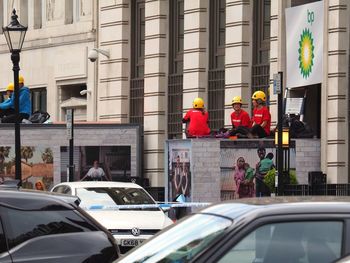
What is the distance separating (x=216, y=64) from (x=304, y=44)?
205 inches

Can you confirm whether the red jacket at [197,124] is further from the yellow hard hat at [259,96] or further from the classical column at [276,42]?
the classical column at [276,42]

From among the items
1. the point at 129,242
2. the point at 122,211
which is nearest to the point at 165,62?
the point at 122,211

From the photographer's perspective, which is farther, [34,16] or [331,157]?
[34,16]

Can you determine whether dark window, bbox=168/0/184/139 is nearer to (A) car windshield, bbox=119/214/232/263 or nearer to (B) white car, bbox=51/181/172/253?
(B) white car, bbox=51/181/172/253

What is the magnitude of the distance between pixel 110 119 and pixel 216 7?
19.5 feet

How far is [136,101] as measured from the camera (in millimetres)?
40969

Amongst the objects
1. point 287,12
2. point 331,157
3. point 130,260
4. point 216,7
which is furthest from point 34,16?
point 130,260

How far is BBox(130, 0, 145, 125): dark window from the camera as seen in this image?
40.8m

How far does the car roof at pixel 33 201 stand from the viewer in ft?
35.1

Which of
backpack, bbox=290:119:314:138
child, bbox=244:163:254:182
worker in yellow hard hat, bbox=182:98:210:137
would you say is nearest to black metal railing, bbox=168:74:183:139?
worker in yellow hard hat, bbox=182:98:210:137

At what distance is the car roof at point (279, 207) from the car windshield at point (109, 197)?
1286cm

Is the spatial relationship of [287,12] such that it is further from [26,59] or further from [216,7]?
[26,59]

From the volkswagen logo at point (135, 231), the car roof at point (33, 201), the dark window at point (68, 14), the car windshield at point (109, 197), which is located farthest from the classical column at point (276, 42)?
the car roof at point (33, 201)

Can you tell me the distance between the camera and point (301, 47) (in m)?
33.0
